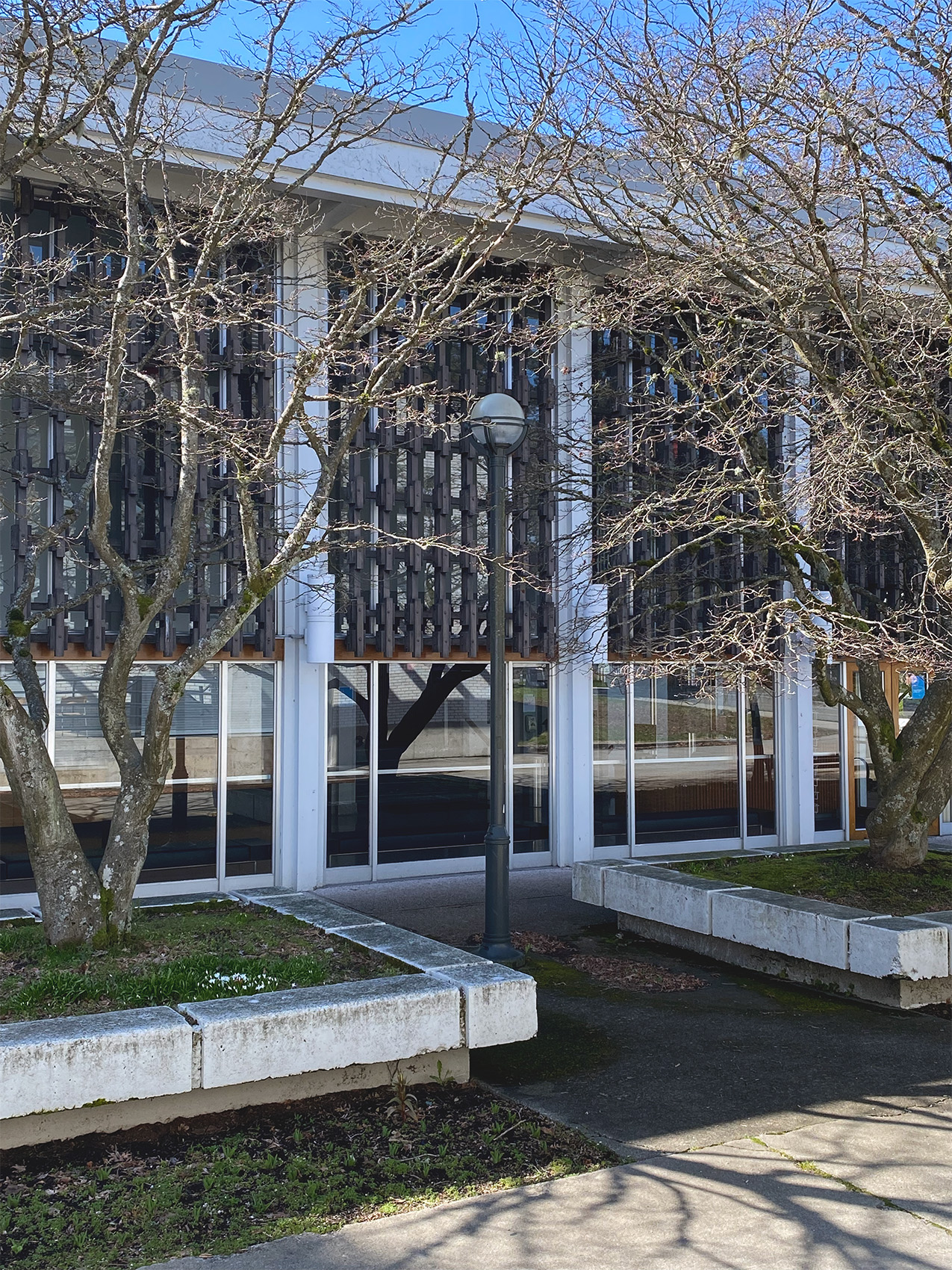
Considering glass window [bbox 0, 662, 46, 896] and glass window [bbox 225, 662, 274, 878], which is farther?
glass window [bbox 225, 662, 274, 878]

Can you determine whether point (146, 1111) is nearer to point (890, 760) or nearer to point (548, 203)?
point (890, 760)

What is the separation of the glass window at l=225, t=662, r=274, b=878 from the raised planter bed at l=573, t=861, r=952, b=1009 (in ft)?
12.2

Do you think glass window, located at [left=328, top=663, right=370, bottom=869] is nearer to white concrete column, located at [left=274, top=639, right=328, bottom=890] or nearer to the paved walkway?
white concrete column, located at [left=274, top=639, right=328, bottom=890]

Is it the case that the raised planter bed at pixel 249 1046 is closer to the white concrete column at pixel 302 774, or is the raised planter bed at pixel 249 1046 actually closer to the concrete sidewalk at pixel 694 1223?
the concrete sidewalk at pixel 694 1223

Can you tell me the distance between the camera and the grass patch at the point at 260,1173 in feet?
15.3

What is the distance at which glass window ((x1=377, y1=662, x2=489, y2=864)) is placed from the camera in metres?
13.6

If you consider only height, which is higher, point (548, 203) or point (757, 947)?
point (548, 203)

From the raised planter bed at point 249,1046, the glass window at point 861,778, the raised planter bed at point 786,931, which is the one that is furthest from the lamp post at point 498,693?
the glass window at point 861,778

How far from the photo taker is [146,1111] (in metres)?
5.78

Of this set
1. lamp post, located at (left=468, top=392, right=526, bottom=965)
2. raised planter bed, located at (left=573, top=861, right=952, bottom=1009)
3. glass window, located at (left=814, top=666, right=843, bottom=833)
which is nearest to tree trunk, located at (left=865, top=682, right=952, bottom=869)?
raised planter bed, located at (left=573, top=861, right=952, bottom=1009)

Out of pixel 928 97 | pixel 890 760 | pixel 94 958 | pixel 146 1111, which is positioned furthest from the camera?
pixel 890 760

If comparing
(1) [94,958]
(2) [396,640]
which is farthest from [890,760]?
(1) [94,958]

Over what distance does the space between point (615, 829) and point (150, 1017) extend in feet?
32.4

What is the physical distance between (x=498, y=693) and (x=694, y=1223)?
4.96 metres
